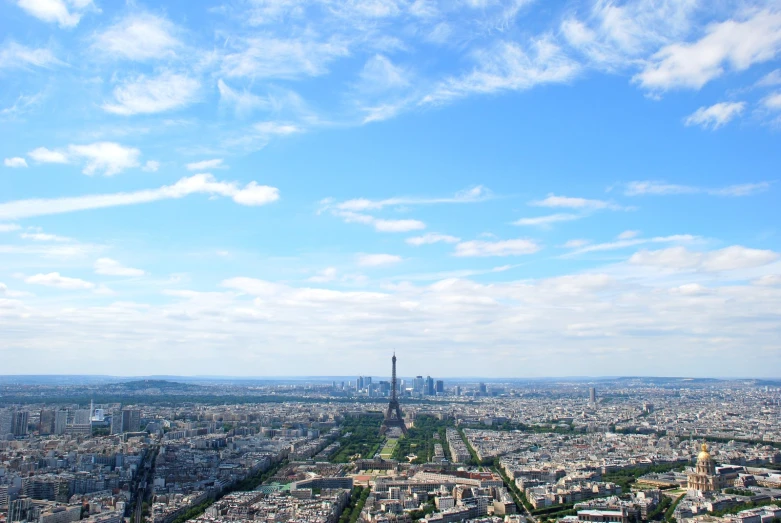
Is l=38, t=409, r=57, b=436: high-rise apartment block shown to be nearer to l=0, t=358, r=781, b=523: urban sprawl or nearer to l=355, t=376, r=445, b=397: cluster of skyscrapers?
l=0, t=358, r=781, b=523: urban sprawl

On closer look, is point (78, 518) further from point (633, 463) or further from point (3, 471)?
point (633, 463)

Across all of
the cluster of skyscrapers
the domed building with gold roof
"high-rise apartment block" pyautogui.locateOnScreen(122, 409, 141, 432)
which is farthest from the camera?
the cluster of skyscrapers

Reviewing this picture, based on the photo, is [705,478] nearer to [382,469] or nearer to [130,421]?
[382,469]

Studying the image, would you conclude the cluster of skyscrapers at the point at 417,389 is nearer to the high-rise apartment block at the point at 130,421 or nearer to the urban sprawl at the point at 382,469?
the urban sprawl at the point at 382,469

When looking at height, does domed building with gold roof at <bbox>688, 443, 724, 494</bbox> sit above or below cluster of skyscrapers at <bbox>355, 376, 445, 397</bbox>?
below

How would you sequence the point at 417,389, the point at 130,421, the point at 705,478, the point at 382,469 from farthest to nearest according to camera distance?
1. the point at 417,389
2. the point at 130,421
3. the point at 382,469
4. the point at 705,478

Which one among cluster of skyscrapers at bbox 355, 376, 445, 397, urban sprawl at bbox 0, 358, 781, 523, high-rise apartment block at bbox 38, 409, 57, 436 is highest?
cluster of skyscrapers at bbox 355, 376, 445, 397

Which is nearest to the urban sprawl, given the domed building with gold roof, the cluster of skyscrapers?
the domed building with gold roof

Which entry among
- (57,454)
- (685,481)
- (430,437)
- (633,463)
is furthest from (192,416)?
(685,481)

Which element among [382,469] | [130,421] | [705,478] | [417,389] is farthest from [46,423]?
[417,389]
